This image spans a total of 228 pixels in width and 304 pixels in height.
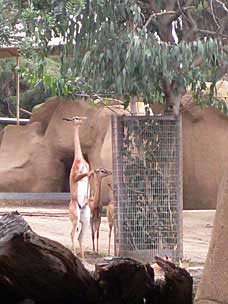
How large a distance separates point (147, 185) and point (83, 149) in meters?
9.07

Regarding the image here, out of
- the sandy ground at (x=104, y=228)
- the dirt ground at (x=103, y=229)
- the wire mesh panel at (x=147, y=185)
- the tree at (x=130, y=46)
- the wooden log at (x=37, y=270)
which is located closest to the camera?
the wooden log at (x=37, y=270)

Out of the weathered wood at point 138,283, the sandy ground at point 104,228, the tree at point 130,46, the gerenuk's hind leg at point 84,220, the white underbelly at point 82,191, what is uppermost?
the tree at point 130,46

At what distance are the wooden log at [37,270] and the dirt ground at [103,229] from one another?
5.70 meters

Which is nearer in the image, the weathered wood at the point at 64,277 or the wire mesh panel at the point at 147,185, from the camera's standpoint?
the weathered wood at the point at 64,277

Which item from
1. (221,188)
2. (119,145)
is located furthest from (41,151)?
(221,188)

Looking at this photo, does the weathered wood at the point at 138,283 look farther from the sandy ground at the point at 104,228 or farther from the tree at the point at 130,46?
the sandy ground at the point at 104,228

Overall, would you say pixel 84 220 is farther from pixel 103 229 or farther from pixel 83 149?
pixel 83 149

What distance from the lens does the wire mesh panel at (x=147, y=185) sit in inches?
330

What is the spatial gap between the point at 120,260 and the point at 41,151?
53.0 ft

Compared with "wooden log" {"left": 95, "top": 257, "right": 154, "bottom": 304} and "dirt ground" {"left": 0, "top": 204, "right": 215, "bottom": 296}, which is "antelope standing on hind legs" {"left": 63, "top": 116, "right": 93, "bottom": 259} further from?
"wooden log" {"left": 95, "top": 257, "right": 154, "bottom": 304}

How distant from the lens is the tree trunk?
232 cm

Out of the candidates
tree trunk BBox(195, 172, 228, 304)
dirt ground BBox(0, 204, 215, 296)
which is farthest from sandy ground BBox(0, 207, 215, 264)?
tree trunk BBox(195, 172, 228, 304)

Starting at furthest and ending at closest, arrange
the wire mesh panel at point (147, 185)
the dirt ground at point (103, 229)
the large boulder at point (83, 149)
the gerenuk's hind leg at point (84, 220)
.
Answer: the large boulder at point (83, 149), the dirt ground at point (103, 229), the gerenuk's hind leg at point (84, 220), the wire mesh panel at point (147, 185)

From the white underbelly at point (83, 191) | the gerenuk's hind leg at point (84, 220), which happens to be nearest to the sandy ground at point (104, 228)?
the gerenuk's hind leg at point (84, 220)
